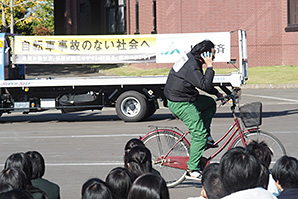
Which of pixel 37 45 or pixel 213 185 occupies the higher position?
pixel 37 45

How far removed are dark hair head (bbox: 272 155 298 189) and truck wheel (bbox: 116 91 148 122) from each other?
33.3 ft

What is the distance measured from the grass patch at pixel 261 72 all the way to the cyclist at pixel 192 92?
747 inches

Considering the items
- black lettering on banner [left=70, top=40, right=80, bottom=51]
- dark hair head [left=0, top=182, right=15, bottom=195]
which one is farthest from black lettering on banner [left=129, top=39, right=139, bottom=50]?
dark hair head [left=0, top=182, right=15, bottom=195]

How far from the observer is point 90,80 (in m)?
14.7

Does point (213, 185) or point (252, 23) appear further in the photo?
point (252, 23)

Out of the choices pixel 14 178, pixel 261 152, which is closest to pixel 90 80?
pixel 261 152

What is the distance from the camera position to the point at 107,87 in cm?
1488

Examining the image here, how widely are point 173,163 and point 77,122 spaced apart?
8289 mm

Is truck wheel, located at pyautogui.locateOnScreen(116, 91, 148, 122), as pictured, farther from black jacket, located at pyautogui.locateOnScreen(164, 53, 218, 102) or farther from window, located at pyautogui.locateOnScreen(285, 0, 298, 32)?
window, located at pyautogui.locateOnScreen(285, 0, 298, 32)

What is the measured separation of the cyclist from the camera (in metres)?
6.94

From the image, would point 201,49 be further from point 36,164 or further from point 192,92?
point 36,164

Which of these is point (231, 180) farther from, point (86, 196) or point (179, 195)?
point (179, 195)

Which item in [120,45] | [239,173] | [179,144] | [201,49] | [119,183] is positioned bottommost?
[179,144]

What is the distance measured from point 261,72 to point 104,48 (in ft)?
45.4
